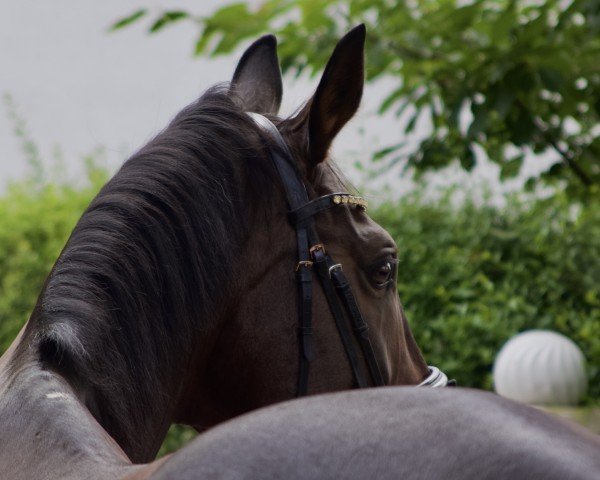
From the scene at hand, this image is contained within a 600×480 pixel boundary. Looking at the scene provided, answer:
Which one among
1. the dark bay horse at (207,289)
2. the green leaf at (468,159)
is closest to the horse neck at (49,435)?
the dark bay horse at (207,289)

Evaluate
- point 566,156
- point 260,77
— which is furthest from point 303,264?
point 566,156

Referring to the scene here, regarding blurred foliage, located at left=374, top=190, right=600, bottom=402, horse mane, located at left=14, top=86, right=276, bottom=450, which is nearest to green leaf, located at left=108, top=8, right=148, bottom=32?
horse mane, located at left=14, top=86, right=276, bottom=450

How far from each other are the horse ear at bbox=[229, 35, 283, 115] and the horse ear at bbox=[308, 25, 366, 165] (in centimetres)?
33

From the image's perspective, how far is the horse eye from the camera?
2324mm

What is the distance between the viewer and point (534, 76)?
3994 mm

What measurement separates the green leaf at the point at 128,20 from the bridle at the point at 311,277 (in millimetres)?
1883

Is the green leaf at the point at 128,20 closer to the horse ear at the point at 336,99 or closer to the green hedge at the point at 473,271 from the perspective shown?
the horse ear at the point at 336,99

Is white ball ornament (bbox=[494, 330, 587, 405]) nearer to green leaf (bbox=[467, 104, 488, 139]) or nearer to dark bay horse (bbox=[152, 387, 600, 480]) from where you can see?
green leaf (bbox=[467, 104, 488, 139])

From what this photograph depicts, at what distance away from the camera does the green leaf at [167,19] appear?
407 cm

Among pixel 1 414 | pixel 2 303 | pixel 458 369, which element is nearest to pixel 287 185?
pixel 1 414

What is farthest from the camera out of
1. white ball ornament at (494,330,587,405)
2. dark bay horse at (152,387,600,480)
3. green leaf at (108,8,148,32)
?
white ball ornament at (494,330,587,405)

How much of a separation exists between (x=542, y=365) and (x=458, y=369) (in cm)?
74

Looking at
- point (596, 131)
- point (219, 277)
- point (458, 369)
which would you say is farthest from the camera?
point (458, 369)

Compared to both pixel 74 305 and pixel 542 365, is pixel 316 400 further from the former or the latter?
pixel 542 365
